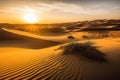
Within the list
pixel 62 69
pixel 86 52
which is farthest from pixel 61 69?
pixel 86 52

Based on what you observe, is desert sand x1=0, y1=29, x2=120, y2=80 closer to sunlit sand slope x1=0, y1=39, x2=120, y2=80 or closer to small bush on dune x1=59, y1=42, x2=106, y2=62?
sunlit sand slope x1=0, y1=39, x2=120, y2=80

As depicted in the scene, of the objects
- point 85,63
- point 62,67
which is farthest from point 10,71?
point 85,63

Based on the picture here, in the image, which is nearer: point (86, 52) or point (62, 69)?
point (62, 69)

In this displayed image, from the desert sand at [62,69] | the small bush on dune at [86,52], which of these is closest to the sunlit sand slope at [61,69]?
Result: the desert sand at [62,69]

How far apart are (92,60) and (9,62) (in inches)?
138

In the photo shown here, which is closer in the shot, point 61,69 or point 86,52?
point 61,69

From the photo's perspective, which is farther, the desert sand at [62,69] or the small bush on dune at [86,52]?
the small bush on dune at [86,52]

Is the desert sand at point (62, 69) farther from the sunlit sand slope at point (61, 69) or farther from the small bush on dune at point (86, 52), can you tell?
the small bush on dune at point (86, 52)

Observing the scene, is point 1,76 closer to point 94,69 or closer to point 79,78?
point 79,78

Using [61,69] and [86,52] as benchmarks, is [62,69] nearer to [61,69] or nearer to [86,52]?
[61,69]

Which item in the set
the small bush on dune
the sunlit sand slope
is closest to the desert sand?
the sunlit sand slope

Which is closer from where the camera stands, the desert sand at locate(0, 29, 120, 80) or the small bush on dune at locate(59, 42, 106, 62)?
the desert sand at locate(0, 29, 120, 80)

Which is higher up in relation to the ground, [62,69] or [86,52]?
[86,52]

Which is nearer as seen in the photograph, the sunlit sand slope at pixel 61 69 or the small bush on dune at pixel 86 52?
the sunlit sand slope at pixel 61 69
